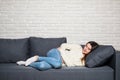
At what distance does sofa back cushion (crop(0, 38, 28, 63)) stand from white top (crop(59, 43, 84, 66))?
671 mm

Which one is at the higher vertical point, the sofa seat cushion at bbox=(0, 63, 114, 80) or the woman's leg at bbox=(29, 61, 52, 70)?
the woman's leg at bbox=(29, 61, 52, 70)

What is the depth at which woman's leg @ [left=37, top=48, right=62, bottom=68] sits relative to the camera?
3.83 meters

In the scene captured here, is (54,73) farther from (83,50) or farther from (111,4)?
(111,4)

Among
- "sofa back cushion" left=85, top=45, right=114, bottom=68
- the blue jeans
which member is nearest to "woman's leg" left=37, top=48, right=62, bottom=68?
the blue jeans

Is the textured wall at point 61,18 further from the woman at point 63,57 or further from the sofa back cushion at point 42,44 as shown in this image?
the woman at point 63,57

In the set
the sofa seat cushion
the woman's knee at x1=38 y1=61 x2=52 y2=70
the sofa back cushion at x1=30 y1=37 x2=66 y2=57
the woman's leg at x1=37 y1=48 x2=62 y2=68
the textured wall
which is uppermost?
the textured wall

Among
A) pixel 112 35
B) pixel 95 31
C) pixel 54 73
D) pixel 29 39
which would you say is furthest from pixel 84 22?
pixel 54 73

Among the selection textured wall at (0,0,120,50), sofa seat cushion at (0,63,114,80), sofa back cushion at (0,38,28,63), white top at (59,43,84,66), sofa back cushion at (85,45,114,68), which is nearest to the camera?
sofa seat cushion at (0,63,114,80)

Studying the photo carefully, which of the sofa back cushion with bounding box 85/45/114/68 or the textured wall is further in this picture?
the textured wall

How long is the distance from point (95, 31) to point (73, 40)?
45 centimetres

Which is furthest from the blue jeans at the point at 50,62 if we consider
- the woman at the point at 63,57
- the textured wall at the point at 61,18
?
the textured wall at the point at 61,18

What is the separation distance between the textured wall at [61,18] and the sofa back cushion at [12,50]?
1.18 ft

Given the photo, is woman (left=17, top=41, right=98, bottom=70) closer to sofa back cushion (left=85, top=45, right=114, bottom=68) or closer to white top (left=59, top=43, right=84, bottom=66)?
white top (left=59, top=43, right=84, bottom=66)

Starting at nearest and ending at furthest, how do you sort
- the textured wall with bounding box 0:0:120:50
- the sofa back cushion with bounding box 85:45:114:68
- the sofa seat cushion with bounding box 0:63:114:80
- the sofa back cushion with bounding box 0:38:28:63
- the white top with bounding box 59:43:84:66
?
the sofa seat cushion with bounding box 0:63:114:80 → the sofa back cushion with bounding box 85:45:114:68 → the white top with bounding box 59:43:84:66 → the sofa back cushion with bounding box 0:38:28:63 → the textured wall with bounding box 0:0:120:50
